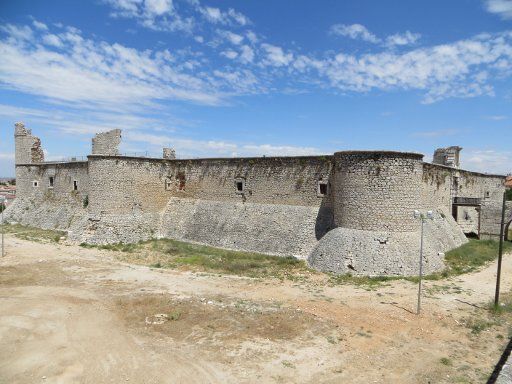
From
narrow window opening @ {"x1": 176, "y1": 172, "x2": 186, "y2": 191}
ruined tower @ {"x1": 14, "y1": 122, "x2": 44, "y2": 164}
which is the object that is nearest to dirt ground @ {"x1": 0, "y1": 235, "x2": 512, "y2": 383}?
narrow window opening @ {"x1": 176, "y1": 172, "x2": 186, "y2": 191}

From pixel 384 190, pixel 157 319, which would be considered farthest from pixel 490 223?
pixel 157 319

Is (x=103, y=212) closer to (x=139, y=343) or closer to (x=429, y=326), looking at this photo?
(x=139, y=343)

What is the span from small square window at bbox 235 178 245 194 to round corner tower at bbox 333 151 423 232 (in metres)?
8.26

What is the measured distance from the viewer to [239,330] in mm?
11164

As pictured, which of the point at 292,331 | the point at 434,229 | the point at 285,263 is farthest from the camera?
the point at 434,229

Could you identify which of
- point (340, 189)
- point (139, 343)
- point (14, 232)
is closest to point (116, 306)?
point (139, 343)

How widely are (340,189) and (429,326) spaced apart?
353 inches

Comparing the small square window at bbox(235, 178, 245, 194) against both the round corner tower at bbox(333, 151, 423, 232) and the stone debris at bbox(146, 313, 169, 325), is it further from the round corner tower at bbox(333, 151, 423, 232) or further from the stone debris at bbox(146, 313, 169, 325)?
the stone debris at bbox(146, 313, 169, 325)

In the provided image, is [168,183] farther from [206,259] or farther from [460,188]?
[460,188]

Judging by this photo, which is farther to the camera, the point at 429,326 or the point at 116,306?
the point at 116,306

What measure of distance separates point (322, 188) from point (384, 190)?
4.24m

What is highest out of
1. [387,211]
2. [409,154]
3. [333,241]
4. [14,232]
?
[409,154]

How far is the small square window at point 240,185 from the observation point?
2455 centimetres

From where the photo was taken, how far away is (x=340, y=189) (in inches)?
762
